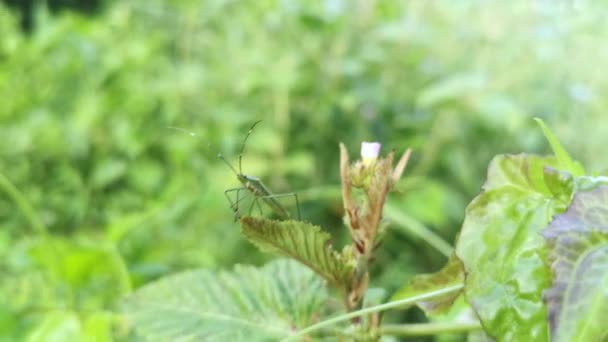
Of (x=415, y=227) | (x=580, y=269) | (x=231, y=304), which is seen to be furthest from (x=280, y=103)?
(x=580, y=269)

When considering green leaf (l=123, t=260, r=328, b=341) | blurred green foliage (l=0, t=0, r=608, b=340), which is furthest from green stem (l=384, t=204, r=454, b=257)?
blurred green foliage (l=0, t=0, r=608, b=340)

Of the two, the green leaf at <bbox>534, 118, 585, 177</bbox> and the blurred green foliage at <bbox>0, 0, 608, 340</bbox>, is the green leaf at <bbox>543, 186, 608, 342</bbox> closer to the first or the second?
the green leaf at <bbox>534, 118, 585, 177</bbox>

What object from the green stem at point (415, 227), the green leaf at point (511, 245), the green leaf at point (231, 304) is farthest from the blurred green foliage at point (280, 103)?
the green leaf at point (511, 245)

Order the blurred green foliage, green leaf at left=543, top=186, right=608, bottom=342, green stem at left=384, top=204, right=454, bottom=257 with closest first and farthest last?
1. green leaf at left=543, top=186, right=608, bottom=342
2. green stem at left=384, top=204, right=454, bottom=257
3. the blurred green foliage

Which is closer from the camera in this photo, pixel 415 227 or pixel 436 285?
pixel 436 285

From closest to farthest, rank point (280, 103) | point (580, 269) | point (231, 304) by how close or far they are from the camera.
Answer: point (580, 269) → point (231, 304) → point (280, 103)

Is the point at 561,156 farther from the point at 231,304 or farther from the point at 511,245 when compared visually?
the point at 231,304
